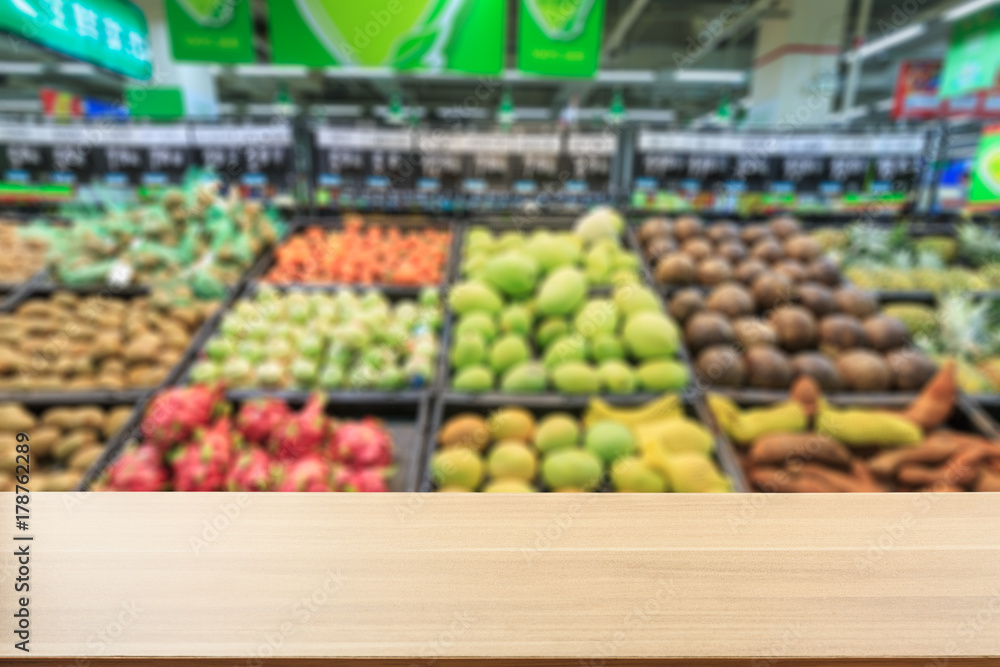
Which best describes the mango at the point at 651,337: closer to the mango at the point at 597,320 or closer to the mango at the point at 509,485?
the mango at the point at 597,320

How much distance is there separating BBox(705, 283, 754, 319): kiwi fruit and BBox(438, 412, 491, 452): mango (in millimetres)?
1313

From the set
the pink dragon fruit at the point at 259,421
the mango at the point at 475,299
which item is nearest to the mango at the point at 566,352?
the mango at the point at 475,299

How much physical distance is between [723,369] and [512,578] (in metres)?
Result: 2.13

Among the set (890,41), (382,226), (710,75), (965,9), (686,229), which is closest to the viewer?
(686,229)

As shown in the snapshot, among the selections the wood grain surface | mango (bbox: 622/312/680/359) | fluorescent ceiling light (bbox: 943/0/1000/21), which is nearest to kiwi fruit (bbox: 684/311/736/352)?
mango (bbox: 622/312/680/359)

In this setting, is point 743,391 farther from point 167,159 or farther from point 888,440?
point 167,159

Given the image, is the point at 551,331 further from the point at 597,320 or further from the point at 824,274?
the point at 824,274

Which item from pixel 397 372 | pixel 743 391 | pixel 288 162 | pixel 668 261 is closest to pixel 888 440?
pixel 743 391

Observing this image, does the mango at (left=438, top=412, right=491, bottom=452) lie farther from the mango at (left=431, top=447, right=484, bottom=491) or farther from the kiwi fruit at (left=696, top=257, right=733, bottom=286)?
the kiwi fruit at (left=696, top=257, right=733, bottom=286)

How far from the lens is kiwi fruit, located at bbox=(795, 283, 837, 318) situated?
265 centimetres

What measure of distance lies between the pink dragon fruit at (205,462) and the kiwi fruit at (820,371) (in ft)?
7.19

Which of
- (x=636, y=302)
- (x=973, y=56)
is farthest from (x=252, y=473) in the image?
(x=973, y=56)

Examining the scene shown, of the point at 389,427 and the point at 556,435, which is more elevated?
the point at 556,435

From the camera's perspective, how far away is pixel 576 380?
7.26ft
